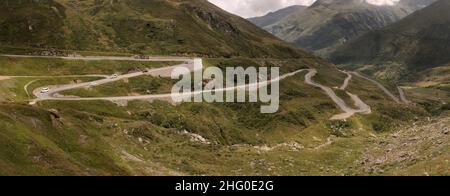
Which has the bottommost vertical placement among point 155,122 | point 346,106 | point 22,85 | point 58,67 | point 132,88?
point 346,106

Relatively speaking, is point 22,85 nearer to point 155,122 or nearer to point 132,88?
point 132,88

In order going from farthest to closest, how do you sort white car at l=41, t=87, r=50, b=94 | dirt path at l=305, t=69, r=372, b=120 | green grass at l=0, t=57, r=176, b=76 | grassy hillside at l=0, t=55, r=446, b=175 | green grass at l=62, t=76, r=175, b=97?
dirt path at l=305, t=69, r=372, b=120, green grass at l=0, t=57, r=176, b=76, green grass at l=62, t=76, r=175, b=97, white car at l=41, t=87, r=50, b=94, grassy hillside at l=0, t=55, r=446, b=175

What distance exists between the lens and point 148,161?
69938mm

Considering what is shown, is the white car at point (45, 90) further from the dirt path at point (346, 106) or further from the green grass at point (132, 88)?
the dirt path at point (346, 106)

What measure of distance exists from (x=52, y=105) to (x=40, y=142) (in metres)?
37.1

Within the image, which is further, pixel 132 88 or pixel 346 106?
pixel 346 106

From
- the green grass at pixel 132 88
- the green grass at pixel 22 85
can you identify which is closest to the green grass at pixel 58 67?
the green grass at pixel 22 85

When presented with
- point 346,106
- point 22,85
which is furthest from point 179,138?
point 346,106

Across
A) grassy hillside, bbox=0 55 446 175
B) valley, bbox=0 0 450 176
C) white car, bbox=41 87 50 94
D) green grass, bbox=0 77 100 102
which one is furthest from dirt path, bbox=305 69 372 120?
white car, bbox=41 87 50 94

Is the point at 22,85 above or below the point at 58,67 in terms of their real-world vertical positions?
above

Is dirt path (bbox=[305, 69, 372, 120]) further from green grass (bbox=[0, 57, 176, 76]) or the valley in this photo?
green grass (bbox=[0, 57, 176, 76])

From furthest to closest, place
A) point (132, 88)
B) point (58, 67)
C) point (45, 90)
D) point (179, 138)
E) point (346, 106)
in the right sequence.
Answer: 1. point (346, 106)
2. point (58, 67)
3. point (132, 88)
4. point (45, 90)
5. point (179, 138)
